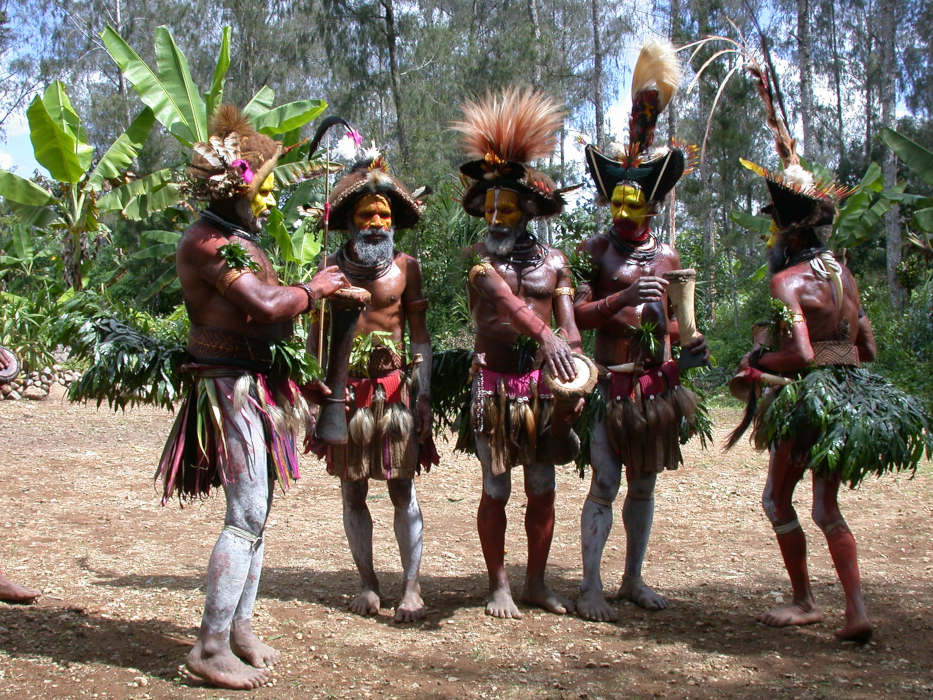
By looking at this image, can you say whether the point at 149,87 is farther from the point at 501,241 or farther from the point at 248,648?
the point at 248,648

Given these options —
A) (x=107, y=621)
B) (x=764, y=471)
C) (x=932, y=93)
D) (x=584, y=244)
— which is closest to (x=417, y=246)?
(x=764, y=471)

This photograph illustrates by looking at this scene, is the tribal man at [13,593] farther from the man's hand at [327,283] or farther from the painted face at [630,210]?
the painted face at [630,210]

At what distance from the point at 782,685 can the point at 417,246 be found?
958cm

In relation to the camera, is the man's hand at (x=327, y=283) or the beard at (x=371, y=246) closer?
the man's hand at (x=327, y=283)

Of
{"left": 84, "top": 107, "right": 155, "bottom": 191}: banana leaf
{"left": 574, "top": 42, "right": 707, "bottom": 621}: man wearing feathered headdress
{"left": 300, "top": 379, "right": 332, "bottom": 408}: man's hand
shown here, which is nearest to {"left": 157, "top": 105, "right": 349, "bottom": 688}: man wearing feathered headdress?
{"left": 300, "top": 379, "right": 332, "bottom": 408}: man's hand

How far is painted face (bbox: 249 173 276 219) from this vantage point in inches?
139

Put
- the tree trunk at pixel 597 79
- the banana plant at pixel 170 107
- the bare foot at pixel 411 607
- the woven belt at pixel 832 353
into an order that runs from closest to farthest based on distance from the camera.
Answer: the woven belt at pixel 832 353 → the bare foot at pixel 411 607 → the banana plant at pixel 170 107 → the tree trunk at pixel 597 79

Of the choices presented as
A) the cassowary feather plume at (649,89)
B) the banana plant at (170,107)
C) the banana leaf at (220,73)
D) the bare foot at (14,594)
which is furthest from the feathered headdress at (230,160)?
the banana leaf at (220,73)

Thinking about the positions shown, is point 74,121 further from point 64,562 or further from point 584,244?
point 584,244

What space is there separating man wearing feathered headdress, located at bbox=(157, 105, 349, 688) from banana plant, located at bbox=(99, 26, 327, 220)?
597 centimetres

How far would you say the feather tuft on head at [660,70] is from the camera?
14.3ft

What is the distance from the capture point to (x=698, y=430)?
4.73 m

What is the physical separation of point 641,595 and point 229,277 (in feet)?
8.68

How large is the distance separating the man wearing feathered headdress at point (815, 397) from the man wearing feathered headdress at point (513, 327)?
0.95m
